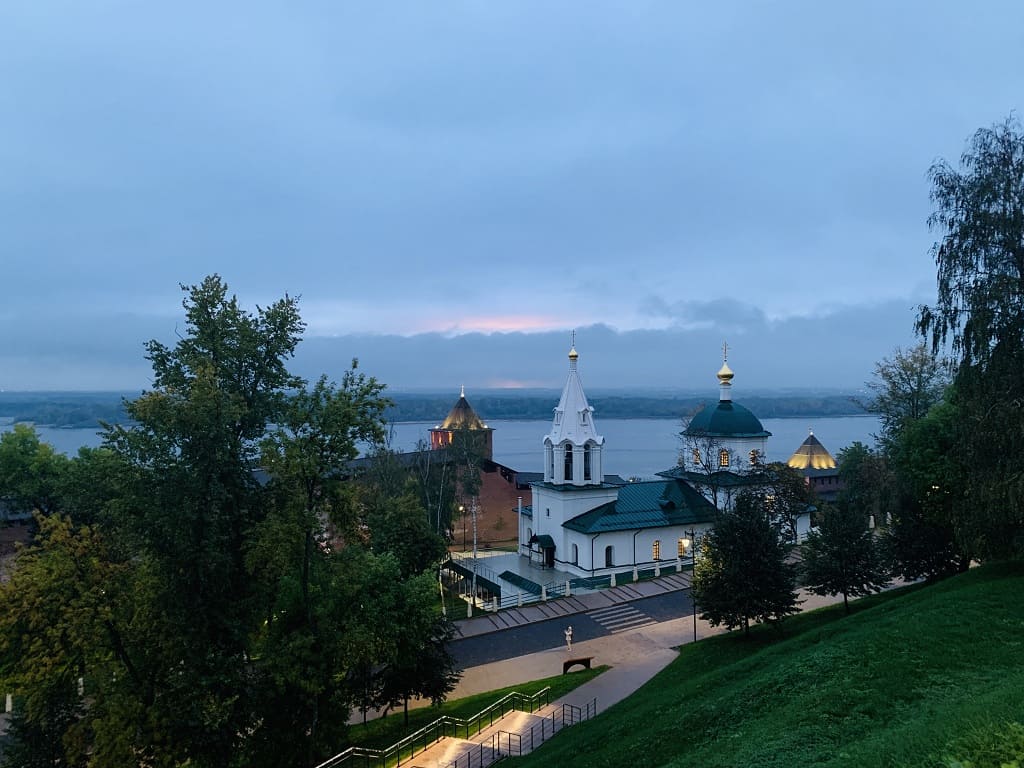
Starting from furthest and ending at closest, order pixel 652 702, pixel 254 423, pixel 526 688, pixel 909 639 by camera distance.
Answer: pixel 526 688, pixel 652 702, pixel 254 423, pixel 909 639

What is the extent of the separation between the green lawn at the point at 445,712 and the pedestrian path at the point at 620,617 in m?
4.79

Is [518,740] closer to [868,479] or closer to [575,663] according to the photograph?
[575,663]

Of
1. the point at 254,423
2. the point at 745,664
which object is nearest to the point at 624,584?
the point at 745,664

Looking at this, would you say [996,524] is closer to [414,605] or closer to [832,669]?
[832,669]

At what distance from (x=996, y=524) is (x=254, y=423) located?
16491mm

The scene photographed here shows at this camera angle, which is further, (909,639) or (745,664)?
(745,664)

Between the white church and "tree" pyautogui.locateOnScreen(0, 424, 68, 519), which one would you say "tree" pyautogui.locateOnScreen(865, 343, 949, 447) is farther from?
"tree" pyautogui.locateOnScreen(0, 424, 68, 519)

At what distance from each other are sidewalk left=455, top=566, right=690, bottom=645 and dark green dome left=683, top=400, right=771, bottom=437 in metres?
10.6

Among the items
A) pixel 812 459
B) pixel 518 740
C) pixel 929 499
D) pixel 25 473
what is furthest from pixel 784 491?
pixel 25 473

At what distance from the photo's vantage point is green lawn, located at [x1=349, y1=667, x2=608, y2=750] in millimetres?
15180

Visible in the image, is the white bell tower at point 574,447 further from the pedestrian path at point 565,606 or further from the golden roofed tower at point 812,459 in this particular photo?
the golden roofed tower at point 812,459

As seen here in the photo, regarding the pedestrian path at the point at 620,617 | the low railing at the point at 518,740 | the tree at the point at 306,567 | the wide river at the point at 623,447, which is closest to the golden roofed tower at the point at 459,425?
the wide river at the point at 623,447

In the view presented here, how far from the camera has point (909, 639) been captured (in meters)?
11.3

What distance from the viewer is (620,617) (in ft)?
78.5
